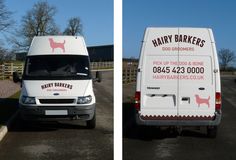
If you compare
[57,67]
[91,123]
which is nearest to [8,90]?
[57,67]

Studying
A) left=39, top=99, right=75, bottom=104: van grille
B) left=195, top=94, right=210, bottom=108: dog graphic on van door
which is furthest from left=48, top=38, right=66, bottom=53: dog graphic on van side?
left=195, top=94, right=210, bottom=108: dog graphic on van door

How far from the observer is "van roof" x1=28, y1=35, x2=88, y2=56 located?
11328 millimetres

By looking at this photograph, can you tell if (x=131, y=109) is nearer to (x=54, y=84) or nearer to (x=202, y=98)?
(x=54, y=84)

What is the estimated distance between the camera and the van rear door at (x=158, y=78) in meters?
9.13

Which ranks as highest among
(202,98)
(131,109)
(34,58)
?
(34,58)

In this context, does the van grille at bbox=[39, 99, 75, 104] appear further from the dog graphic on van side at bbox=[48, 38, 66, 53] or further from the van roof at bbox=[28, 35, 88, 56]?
the dog graphic on van side at bbox=[48, 38, 66, 53]

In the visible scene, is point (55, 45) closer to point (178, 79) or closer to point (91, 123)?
point (91, 123)

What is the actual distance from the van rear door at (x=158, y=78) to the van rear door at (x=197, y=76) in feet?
0.55

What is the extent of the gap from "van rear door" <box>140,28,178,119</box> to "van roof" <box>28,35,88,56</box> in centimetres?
274

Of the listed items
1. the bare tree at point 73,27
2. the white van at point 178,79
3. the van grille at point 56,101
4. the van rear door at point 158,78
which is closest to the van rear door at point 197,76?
the white van at point 178,79

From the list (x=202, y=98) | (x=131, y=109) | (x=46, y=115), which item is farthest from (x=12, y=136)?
(x=131, y=109)

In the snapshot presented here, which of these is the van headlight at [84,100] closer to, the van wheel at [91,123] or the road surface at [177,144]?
the van wheel at [91,123]

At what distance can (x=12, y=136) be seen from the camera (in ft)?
32.3

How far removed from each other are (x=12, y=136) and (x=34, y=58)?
7.55 feet
